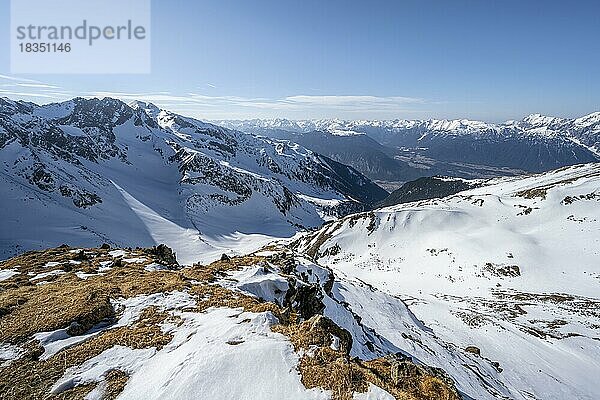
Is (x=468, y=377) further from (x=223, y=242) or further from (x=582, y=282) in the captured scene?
(x=223, y=242)

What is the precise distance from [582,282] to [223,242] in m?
122

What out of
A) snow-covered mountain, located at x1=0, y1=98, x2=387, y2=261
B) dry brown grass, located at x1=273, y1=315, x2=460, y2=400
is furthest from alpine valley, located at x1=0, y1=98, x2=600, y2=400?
snow-covered mountain, located at x1=0, y1=98, x2=387, y2=261

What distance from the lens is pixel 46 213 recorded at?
92438 millimetres

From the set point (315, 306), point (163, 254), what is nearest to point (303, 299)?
point (315, 306)

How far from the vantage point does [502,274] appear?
68.4 meters

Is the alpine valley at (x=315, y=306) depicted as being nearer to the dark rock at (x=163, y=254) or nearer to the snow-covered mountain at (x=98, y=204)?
the dark rock at (x=163, y=254)

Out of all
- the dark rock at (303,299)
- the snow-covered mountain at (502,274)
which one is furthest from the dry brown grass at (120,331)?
the snow-covered mountain at (502,274)

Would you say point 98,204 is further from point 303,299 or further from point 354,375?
point 354,375

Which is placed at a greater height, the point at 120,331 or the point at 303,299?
the point at 120,331

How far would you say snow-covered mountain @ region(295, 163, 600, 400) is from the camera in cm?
3372

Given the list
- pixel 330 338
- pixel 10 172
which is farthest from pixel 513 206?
pixel 10 172

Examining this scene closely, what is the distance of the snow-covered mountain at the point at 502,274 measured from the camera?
33719mm

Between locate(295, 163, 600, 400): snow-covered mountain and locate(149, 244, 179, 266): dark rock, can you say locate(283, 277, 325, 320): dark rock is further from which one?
locate(295, 163, 600, 400): snow-covered mountain

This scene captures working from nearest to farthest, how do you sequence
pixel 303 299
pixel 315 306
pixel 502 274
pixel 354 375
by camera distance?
pixel 354 375 < pixel 303 299 < pixel 315 306 < pixel 502 274
